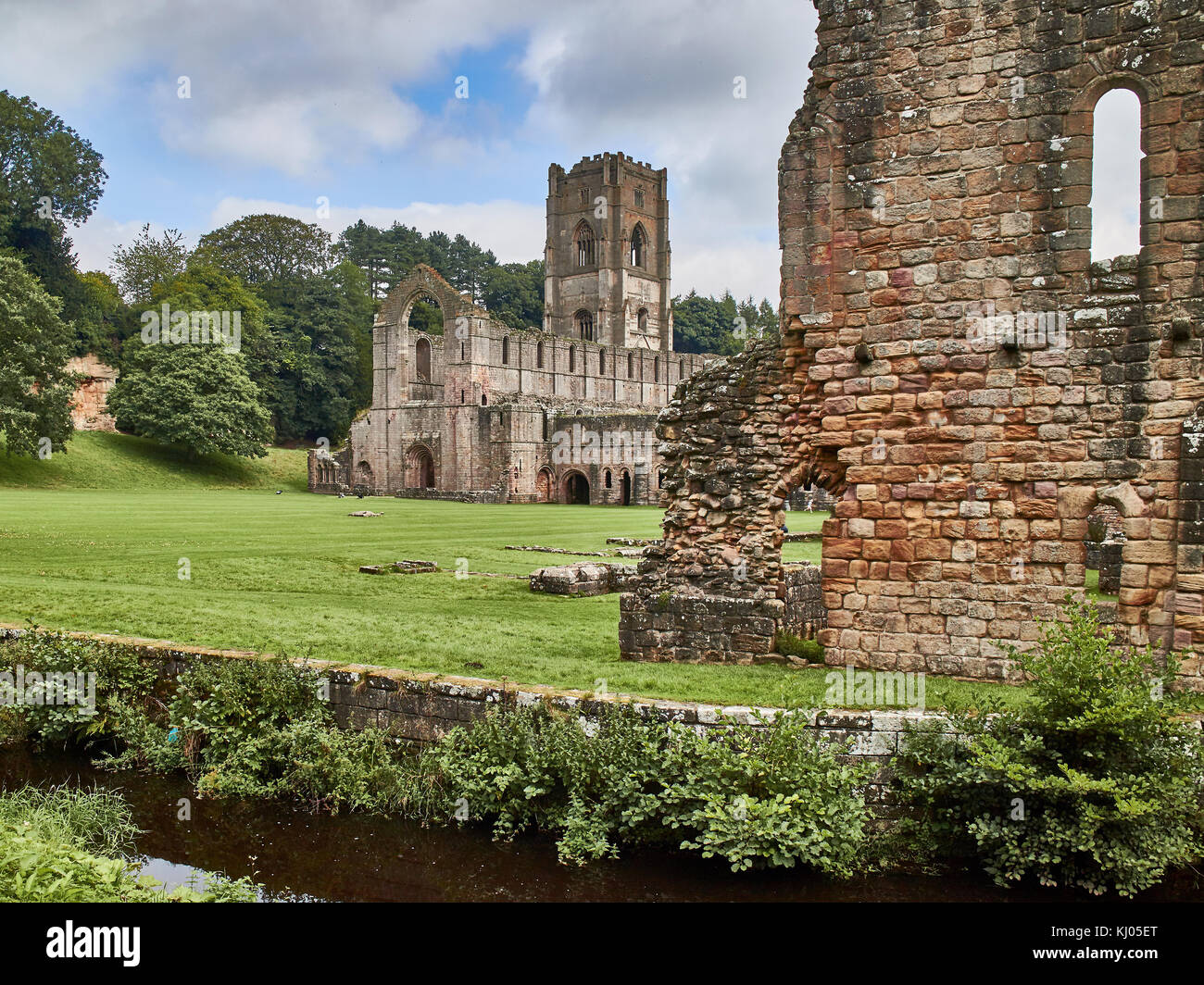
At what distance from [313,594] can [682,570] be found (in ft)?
23.8

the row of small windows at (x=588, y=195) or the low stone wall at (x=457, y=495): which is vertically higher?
the row of small windows at (x=588, y=195)

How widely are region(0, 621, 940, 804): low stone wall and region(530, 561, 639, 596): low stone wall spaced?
23.6ft

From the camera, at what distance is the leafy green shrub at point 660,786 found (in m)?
6.84

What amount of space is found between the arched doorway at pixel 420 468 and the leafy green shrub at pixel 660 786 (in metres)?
52.3

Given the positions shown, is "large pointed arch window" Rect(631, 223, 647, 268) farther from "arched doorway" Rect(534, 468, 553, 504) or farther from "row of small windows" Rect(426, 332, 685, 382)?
"arched doorway" Rect(534, 468, 553, 504)

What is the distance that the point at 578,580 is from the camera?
659 inches

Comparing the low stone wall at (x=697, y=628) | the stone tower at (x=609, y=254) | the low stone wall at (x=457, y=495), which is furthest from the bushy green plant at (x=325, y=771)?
the stone tower at (x=609, y=254)

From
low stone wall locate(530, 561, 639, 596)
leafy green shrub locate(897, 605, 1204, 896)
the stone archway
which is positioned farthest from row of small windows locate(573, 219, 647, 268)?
leafy green shrub locate(897, 605, 1204, 896)

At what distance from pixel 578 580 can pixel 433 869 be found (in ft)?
31.4

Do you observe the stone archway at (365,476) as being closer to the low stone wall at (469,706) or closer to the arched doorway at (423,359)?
the arched doorway at (423,359)

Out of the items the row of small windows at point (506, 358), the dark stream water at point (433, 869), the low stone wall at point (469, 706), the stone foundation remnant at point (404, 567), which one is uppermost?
the row of small windows at point (506, 358)

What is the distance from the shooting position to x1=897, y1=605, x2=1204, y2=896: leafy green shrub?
21.2 ft

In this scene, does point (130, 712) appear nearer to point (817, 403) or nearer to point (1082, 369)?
point (817, 403)

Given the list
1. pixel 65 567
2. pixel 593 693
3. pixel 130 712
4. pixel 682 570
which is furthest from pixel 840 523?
pixel 65 567
